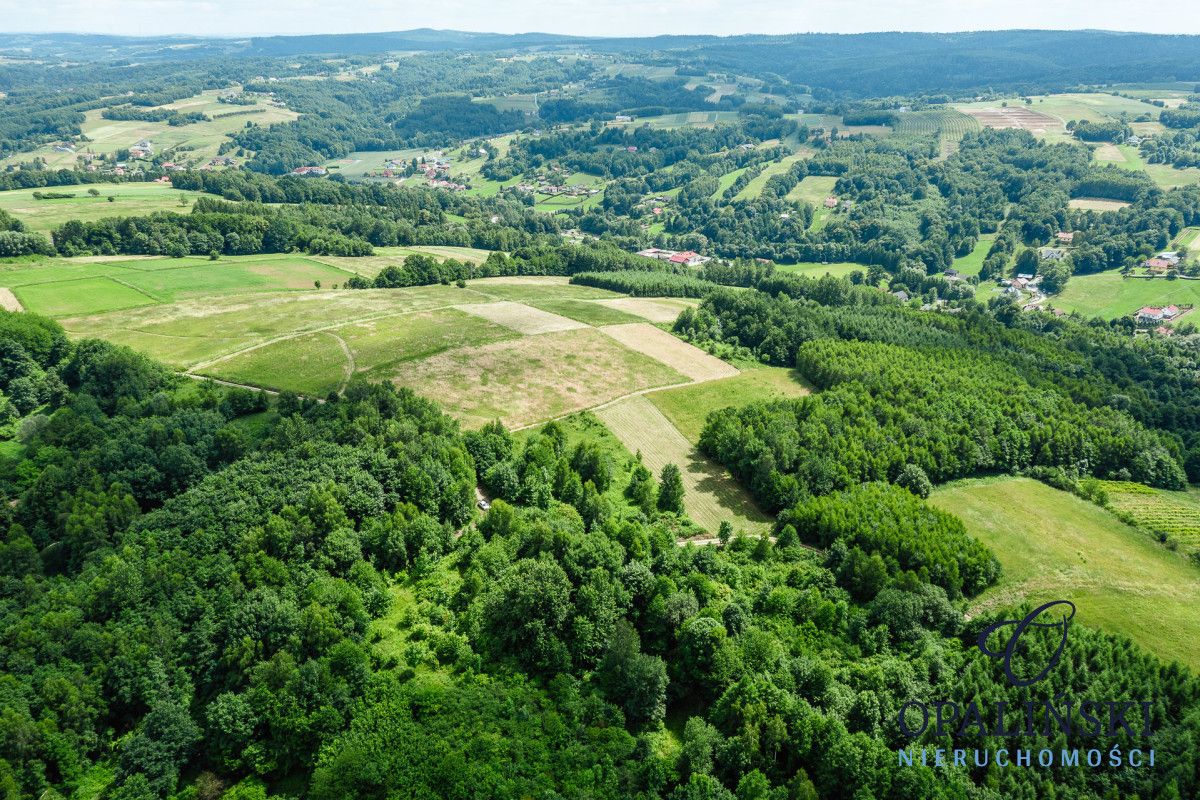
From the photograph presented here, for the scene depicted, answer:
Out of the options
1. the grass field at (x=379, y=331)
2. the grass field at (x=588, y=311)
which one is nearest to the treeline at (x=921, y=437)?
the grass field at (x=379, y=331)

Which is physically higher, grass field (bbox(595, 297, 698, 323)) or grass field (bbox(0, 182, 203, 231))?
grass field (bbox(0, 182, 203, 231))

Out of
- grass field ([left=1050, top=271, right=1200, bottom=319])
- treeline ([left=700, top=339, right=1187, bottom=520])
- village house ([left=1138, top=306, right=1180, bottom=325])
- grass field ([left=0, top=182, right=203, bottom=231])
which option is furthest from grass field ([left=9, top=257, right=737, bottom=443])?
grass field ([left=1050, top=271, right=1200, bottom=319])

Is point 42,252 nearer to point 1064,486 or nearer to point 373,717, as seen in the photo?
point 373,717

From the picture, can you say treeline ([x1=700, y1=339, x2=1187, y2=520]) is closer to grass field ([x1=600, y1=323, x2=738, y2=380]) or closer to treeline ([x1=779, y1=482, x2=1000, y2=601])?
treeline ([x1=779, y1=482, x2=1000, y2=601])

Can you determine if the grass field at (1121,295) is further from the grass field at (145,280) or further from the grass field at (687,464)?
the grass field at (145,280)

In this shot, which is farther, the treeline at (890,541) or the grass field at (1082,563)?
the treeline at (890,541)

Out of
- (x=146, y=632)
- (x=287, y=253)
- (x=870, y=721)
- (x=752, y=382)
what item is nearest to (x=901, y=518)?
(x=870, y=721)

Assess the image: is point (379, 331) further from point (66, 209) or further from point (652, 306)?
point (66, 209)
